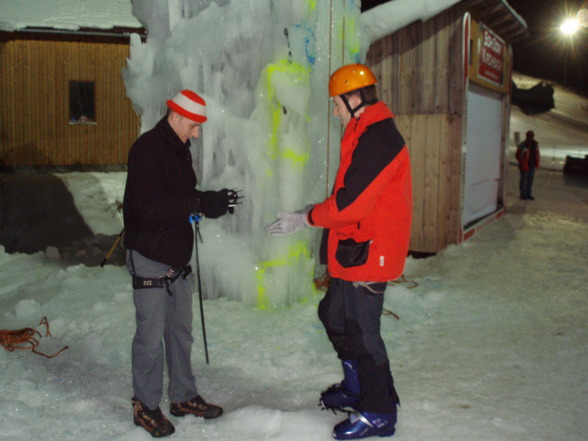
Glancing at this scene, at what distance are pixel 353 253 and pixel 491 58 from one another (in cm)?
782

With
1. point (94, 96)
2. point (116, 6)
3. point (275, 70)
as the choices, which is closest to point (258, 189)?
point (275, 70)

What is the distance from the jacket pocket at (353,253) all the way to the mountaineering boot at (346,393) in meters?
0.74

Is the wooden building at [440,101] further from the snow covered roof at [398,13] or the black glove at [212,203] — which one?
the black glove at [212,203]

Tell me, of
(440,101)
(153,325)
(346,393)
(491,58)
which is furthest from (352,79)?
(491,58)

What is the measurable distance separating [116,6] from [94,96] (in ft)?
8.90

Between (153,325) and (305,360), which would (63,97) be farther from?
(153,325)

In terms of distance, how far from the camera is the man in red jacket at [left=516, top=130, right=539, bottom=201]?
13.9 metres

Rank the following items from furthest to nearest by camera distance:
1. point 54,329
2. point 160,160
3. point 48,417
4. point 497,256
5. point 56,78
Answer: point 56,78
point 497,256
point 54,329
point 48,417
point 160,160

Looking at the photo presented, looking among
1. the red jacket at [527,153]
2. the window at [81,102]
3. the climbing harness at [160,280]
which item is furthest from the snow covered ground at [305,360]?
the window at [81,102]

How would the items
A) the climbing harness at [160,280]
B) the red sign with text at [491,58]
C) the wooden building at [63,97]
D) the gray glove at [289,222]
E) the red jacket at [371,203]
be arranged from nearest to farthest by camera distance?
the red jacket at [371,203]
the climbing harness at [160,280]
the gray glove at [289,222]
the red sign with text at [491,58]
the wooden building at [63,97]

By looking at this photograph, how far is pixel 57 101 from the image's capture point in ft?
49.7

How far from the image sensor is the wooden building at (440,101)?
26.4ft

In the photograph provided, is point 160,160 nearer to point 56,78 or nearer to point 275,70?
point 275,70

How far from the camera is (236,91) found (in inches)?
207
